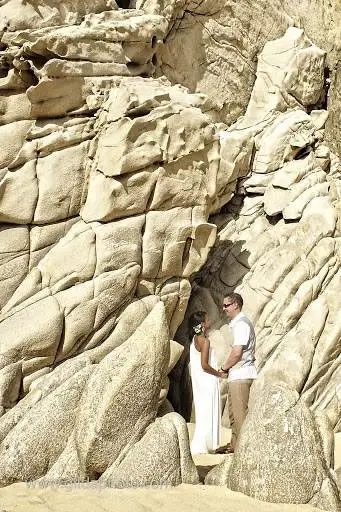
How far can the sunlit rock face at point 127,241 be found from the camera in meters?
7.03

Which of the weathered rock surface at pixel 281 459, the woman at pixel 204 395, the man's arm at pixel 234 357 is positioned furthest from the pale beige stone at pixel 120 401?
the woman at pixel 204 395

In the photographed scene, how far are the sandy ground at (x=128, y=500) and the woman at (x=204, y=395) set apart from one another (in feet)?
7.00

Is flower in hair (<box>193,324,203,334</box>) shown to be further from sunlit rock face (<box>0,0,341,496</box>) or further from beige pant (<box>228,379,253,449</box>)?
beige pant (<box>228,379,253,449</box>)

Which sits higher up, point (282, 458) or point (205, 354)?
point (282, 458)

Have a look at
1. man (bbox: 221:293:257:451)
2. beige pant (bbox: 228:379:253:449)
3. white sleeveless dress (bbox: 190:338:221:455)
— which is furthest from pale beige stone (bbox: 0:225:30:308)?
beige pant (bbox: 228:379:253:449)

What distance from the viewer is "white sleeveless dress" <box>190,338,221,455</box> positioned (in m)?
8.67

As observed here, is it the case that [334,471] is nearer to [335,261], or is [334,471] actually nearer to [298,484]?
[298,484]

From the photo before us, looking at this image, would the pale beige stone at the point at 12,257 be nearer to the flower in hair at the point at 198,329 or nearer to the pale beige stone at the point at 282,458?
the flower in hair at the point at 198,329

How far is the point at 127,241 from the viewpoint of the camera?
9406 mm

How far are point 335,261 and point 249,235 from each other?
1.61 meters

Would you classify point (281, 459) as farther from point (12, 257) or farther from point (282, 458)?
point (12, 257)

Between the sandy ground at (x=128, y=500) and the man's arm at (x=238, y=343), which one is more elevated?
the man's arm at (x=238, y=343)

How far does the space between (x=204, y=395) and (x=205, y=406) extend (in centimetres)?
15

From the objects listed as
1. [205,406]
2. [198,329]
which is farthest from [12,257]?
[205,406]
